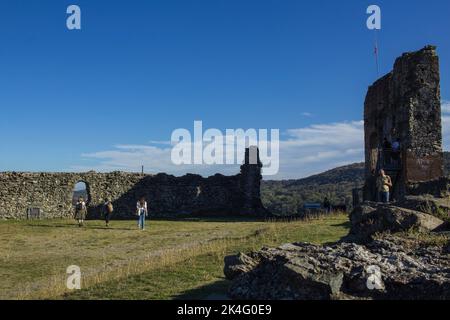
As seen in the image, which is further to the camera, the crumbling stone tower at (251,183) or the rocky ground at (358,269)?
the crumbling stone tower at (251,183)

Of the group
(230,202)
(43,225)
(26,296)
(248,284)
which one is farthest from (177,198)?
(248,284)

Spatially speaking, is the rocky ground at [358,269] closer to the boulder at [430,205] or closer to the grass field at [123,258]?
the boulder at [430,205]

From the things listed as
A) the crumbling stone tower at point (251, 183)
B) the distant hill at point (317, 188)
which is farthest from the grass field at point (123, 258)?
the distant hill at point (317, 188)

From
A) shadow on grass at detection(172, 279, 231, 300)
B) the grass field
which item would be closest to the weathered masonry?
the grass field

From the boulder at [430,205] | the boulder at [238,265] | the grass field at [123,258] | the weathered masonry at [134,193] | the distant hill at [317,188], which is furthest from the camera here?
the distant hill at [317,188]

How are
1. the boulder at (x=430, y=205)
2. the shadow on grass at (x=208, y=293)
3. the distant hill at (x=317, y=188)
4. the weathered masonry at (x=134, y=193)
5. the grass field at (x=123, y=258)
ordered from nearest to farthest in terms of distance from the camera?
1. the shadow on grass at (x=208, y=293)
2. the grass field at (x=123, y=258)
3. the boulder at (x=430, y=205)
4. the weathered masonry at (x=134, y=193)
5. the distant hill at (x=317, y=188)

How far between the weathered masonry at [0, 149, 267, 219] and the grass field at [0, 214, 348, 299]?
591cm

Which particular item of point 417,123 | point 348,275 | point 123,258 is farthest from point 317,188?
point 348,275

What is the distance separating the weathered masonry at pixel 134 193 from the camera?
3095 cm

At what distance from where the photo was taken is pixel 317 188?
224 ft

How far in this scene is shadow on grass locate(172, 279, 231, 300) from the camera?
7355 millimetres

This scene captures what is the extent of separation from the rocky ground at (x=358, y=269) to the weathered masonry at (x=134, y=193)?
2526 centimetres

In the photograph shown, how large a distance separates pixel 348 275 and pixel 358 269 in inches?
7.1
